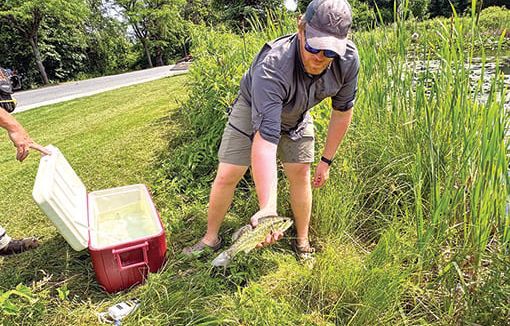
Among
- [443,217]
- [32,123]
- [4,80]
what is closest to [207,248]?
[443,217]

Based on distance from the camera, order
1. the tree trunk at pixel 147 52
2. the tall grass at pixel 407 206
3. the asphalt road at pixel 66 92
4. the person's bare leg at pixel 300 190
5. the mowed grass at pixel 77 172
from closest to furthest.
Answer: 1. the tall grass at pixel 407 206
2. the mowed grass at pixel 77 172
3. the person's bare leg at pixel 300 190
4. the asphalt road at pixel 66 92
5. the tree trunk at pixel 147 52

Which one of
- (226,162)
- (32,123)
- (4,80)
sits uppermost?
(4,80)

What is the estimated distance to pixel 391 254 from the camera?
5.48 ft

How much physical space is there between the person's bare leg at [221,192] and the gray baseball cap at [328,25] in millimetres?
818

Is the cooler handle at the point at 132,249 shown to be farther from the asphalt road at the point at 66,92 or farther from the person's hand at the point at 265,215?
the asphalt road at the point at 66,92

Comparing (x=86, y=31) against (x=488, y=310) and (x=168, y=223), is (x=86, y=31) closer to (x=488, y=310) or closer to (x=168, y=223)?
(x=168, y=223)

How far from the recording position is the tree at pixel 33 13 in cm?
1709

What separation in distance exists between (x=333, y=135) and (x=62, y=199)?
1.41 metres

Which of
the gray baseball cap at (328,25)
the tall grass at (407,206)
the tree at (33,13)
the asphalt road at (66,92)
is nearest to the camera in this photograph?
the gray baseball cap at (328,25)

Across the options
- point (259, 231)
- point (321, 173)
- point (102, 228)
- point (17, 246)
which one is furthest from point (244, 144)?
point (17, 246)

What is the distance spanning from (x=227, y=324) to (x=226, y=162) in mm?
776

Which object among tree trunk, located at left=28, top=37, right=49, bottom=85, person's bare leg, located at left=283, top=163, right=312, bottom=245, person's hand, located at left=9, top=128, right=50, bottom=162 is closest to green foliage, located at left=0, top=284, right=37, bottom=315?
person's hand, located at left=9, top=128, right=50, bottom=162

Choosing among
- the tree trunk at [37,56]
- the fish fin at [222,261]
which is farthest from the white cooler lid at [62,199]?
the tree trunk at [37,56]

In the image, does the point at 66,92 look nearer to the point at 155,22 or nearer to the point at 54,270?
the point at 54,270
